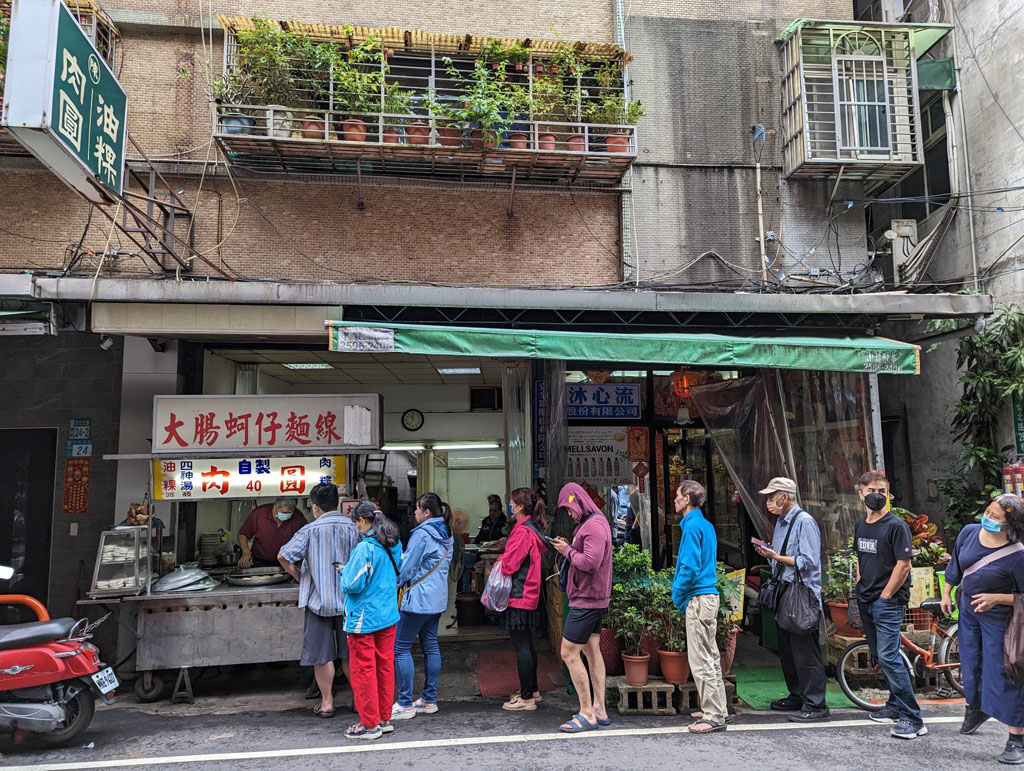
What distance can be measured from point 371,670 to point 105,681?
2333mm

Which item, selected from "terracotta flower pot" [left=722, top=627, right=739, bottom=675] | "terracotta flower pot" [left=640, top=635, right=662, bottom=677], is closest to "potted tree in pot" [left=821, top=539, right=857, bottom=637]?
"terracotta flower pot" [left=722, top=627, right=739, bottom=675]

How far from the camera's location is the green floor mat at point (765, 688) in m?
6.37

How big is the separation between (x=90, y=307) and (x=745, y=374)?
792 cm

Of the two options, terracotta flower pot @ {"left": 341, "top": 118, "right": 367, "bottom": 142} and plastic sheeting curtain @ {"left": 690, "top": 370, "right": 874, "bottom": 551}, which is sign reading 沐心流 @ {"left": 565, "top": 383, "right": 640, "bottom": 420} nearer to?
plastic sheeting curtain @ {"left": 690, "top": 370, "right": 874, "bottom": 551}

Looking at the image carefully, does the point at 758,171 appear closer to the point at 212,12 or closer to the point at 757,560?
the point at 757,560

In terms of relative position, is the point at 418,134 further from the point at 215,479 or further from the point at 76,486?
the point at 76,486

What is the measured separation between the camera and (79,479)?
9.27 m

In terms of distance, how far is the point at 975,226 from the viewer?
973 centimetres

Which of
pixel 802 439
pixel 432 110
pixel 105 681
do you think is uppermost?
pixel 432 110

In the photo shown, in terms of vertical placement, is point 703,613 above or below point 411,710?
above

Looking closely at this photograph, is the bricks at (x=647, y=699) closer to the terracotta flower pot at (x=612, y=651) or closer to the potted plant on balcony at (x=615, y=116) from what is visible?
the terracotta flower pot at (x=612, y=651)

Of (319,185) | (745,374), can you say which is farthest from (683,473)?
(319,185)

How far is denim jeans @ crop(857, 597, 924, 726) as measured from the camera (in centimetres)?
550

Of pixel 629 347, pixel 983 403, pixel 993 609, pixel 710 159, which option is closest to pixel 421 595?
pixel 629 347
